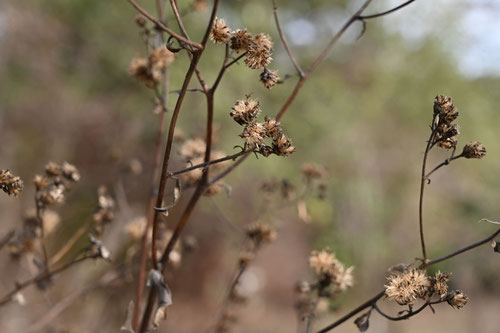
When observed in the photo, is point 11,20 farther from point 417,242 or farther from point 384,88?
point 417,242

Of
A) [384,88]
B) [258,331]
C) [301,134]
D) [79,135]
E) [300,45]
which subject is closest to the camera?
[301,134]

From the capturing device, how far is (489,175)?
19.2 ft

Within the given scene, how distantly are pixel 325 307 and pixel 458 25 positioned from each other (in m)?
5.58

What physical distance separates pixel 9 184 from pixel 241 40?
0.35 m

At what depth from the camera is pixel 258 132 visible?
60 centimetres

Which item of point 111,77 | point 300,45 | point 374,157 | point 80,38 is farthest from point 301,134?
point 374,157

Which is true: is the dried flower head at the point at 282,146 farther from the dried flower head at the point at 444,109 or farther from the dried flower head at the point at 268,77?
the dried flower head at the point at 444,109

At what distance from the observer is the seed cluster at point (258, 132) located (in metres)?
0.59

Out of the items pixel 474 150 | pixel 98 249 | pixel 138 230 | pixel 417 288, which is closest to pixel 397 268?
pixel 417 288

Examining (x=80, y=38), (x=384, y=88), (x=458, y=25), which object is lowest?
(x=80, y=38)

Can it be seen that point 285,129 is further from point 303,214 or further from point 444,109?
point 444,109

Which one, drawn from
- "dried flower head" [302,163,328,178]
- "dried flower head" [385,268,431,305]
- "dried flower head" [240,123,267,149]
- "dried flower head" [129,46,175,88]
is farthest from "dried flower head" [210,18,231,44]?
"dried flower head" [302,163,328,178]

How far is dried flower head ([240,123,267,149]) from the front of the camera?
589 mm

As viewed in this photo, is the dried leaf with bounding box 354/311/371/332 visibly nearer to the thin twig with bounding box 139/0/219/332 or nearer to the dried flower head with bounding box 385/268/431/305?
the dried flower head with bounding box 385/268/431/305
